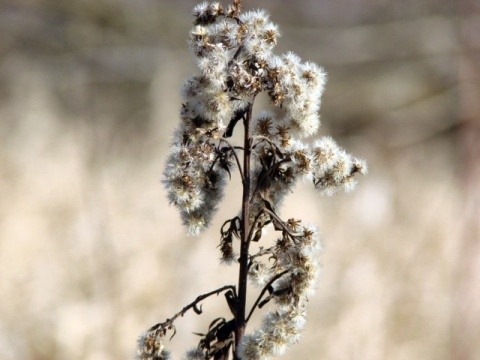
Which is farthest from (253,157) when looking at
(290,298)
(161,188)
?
(161,188)

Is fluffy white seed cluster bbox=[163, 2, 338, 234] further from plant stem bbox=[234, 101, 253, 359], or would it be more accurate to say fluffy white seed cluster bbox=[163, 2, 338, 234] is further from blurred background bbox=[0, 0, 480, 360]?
blurred background bbox=[0, 0, 480, 360]

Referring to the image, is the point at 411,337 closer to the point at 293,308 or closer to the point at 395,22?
the point at 395,22

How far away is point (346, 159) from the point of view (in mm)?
1325

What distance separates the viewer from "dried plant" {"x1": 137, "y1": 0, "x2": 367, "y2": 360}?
1.27 metres

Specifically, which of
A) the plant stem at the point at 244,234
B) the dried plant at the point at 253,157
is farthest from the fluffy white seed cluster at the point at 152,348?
the plant stem at the point at 244,234

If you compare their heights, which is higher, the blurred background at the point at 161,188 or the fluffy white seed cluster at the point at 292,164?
the blurred background at the point at 161,188

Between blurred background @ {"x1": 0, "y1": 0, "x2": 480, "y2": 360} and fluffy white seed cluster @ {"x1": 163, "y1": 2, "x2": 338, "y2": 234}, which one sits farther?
blurred background @ {"x1": 0, "y1": 0, "x2": 480, "y2": 360}

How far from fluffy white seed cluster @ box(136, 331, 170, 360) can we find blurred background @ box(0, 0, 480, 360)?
107 inches

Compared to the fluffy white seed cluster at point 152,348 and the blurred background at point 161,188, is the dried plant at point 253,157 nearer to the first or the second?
the fluffy white seed cluster at point 152,348

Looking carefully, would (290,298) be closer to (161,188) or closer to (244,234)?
(244,234)

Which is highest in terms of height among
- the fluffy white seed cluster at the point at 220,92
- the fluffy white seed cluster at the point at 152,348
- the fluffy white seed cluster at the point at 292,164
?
the fluffy white seed cluster at the point at 220,92

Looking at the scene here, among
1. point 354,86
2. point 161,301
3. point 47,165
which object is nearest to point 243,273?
point 161,301

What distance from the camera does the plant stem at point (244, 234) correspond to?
131 centimetres

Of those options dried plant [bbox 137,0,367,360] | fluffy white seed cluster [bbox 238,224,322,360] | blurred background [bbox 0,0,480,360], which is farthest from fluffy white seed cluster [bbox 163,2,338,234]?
blurred background [bbox 0,0,480,360]
